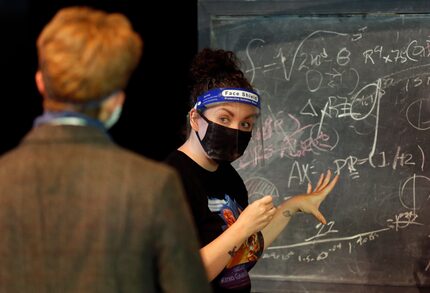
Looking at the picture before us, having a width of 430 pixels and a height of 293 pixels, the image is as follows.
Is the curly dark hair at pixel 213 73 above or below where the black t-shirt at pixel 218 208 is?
above

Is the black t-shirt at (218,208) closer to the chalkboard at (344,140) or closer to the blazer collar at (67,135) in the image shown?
the blazer collar at (67,135)

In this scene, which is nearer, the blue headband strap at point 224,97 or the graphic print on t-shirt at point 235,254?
the graphic print on t-shirt at point 235,254

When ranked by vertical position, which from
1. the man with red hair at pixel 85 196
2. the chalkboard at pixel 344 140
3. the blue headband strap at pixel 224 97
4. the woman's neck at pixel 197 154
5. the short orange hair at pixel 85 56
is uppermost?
the short orange hair at pixel 85 56

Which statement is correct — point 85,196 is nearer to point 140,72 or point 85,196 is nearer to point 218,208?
point 218,208

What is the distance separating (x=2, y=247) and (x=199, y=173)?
88 centimetres

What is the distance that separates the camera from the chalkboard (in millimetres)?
3152

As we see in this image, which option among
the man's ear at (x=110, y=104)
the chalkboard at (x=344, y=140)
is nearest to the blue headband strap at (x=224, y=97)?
the man's ear at (x=110, y=104)

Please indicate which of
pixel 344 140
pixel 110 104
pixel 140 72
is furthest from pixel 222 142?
pixel 344 140

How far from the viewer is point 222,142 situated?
2.11 metres

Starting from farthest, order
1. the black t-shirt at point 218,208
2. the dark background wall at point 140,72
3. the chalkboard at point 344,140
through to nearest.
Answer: the chalkboard at point 344,140
the dark background wall at point 140,72
the black t-shirt at point 218,208

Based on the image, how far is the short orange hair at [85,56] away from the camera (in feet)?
3.90

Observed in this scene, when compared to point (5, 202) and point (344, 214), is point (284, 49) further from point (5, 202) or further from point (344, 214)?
point (5, 202)

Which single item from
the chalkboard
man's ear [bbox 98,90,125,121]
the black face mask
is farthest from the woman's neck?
the chalkboard

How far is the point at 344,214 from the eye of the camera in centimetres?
319
